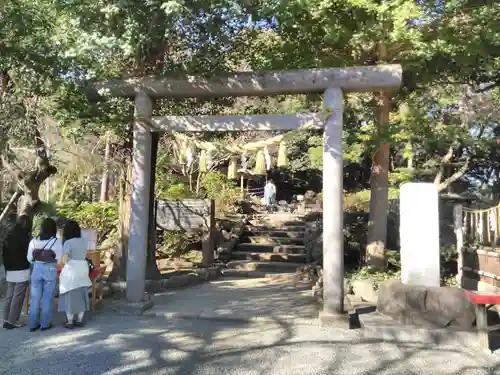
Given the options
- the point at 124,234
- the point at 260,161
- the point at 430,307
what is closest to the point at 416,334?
the point at 430,307

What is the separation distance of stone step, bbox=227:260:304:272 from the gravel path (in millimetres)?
6446

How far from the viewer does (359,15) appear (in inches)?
316

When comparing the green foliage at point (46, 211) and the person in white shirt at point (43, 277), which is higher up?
the green foliage at point (46, 211)

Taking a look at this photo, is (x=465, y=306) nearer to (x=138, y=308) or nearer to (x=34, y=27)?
(x=138, y=308)

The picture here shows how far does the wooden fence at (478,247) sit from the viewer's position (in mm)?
7961

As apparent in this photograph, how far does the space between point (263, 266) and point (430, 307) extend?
7.23 m

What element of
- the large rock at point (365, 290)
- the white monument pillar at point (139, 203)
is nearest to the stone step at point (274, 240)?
the large rock at point (365, 290)

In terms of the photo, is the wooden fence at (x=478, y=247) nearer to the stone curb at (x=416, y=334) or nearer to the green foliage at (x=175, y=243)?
the stone curb at (x=416, y=334)

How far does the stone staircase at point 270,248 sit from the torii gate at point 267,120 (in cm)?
577

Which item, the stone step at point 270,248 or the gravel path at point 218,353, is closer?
the gravel path at point 218,353

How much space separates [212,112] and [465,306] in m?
7.42

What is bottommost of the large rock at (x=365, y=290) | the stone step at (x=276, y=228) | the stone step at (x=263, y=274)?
the stone step at (x=263, y=274)

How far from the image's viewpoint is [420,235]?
6793 millimetres

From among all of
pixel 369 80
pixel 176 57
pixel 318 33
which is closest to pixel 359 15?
pixel 318 33
